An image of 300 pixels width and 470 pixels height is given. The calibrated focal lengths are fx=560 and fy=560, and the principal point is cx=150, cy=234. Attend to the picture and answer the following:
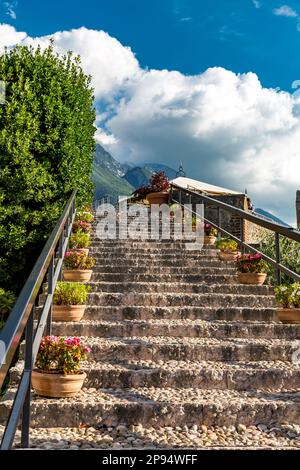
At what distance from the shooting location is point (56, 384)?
4160 millimetres

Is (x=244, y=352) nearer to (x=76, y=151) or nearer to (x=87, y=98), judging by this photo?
(x=76, y=151)

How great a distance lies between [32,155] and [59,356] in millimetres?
7254

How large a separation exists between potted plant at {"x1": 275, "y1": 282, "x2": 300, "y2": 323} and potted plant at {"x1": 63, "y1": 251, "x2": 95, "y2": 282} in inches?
102

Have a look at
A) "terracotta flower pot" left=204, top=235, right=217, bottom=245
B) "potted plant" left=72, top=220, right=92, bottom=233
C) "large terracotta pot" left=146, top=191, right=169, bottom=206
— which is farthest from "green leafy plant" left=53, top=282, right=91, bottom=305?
"large terracotta pot" left=146, top=191, right=169, bottom=206

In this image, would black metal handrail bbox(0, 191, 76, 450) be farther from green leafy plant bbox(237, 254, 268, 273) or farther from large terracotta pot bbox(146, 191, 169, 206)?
large terracotta pot bbox(146, 191, 169, 206)

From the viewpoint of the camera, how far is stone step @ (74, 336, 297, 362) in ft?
16.7

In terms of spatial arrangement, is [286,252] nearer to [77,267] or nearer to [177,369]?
[77,267]

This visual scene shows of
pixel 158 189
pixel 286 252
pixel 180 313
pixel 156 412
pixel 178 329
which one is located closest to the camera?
pixel 156 412

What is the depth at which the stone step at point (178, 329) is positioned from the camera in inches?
222

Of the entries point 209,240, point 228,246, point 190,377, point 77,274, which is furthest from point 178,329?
point 209,240
